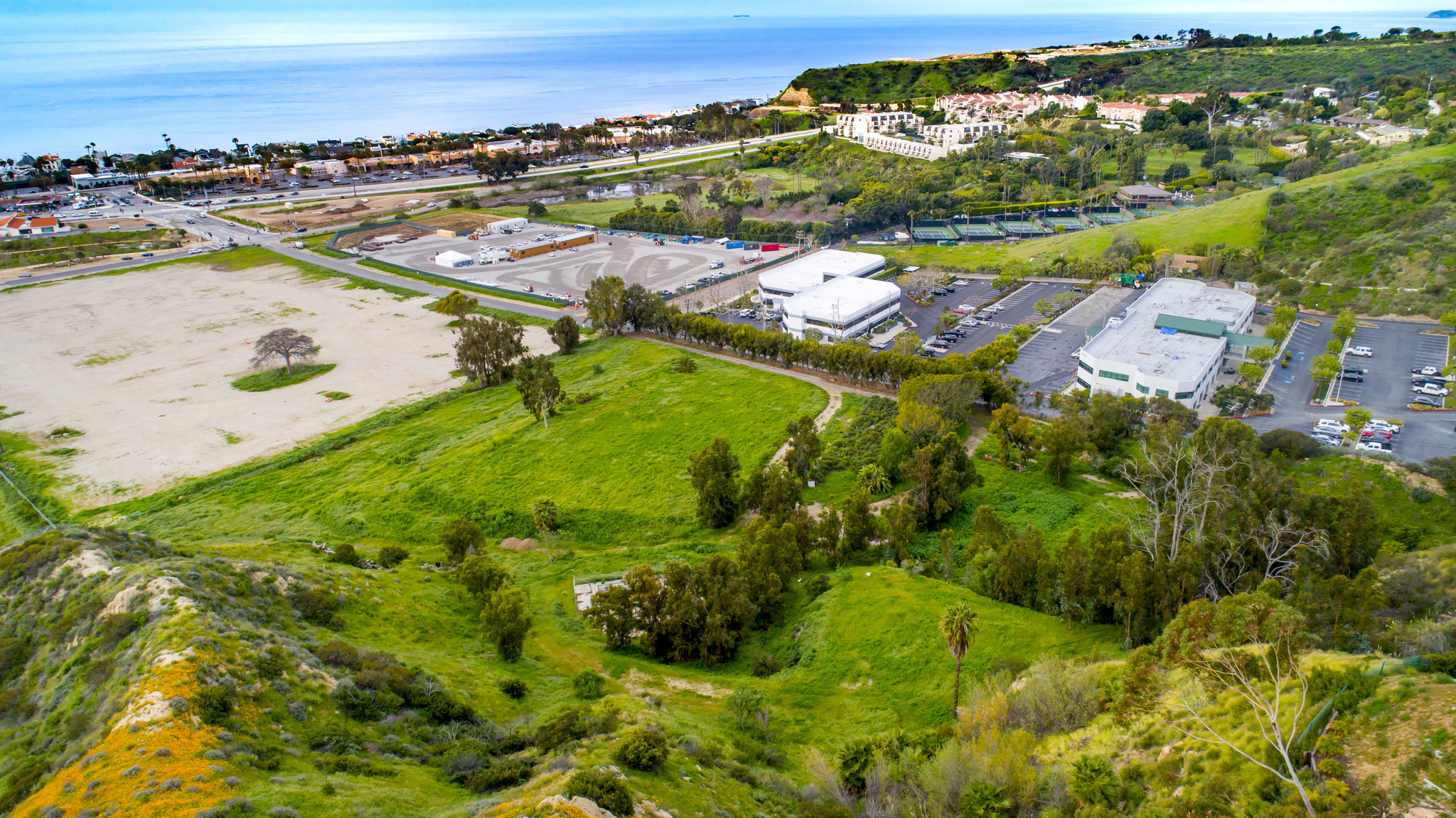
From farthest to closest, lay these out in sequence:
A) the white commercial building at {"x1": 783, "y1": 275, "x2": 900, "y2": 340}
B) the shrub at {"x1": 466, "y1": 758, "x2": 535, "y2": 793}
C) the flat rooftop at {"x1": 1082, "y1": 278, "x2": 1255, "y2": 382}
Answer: the white commercial building at {"x1": 783, "y1": 275, "x2": 900, "y2": 340} → the flat rooftop at {"x1": 1082, "y1": 278, "x2": 1255, "y2": 382} → the shrub at {"x1": 466, "y1": 758, "x2": 535, "y2": 793}

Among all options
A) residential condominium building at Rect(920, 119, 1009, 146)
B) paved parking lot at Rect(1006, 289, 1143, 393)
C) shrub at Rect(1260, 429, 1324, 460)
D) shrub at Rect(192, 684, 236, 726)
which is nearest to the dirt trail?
paved parking lot at Rect(1006, 289, 1143, 393)

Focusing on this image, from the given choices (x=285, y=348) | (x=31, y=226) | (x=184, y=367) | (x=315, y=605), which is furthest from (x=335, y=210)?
(x=315, y=605)

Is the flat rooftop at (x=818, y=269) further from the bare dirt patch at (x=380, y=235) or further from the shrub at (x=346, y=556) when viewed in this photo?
the bare dirt patch at (x=380, y=235)

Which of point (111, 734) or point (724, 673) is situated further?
point (724, 673)

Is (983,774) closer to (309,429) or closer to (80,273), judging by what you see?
(309,429)

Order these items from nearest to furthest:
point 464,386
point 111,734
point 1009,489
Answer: point 111,734 → point 1009,489 → point 464,386

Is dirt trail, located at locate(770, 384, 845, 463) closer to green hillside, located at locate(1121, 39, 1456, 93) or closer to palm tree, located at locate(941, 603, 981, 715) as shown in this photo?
palm tree, located at locate(941, 603, 981, 715)

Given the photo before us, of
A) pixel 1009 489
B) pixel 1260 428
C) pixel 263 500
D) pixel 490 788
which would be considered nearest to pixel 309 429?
pixel 263 500
